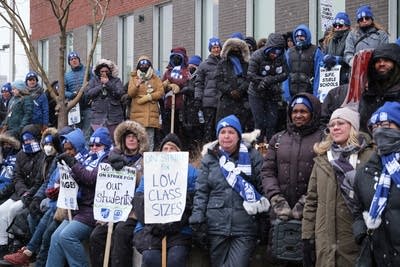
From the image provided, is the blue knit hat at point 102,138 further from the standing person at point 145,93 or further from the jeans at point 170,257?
the standing person at point 145,93

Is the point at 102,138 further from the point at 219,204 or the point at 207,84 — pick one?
the point at 207,84

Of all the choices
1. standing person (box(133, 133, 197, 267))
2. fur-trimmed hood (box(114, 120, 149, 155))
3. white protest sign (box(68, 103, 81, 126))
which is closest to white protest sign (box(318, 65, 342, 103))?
fur-trimmed hood (box(114, 120, 149, 155))

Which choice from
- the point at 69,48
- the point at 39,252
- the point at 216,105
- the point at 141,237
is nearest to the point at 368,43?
the point at 216,105

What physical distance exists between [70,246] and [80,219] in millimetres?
357

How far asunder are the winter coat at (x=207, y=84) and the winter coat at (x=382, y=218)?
5.91 m

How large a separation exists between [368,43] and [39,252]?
5.29 metres

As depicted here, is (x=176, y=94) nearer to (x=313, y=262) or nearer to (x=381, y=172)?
(x=313, y=262)

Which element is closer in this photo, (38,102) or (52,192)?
(52,192)

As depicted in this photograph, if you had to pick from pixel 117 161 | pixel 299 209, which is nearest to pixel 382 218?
pixel 299 209

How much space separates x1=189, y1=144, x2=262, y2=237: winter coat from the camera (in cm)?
728

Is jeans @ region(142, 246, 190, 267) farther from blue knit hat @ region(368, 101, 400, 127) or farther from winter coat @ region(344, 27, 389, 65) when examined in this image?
winter coat @ region(344, 27, 389, 65)

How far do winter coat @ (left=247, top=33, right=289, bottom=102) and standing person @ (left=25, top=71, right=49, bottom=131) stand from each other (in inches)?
201

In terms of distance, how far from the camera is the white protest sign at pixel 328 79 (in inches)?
389

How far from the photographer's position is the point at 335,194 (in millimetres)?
6316
